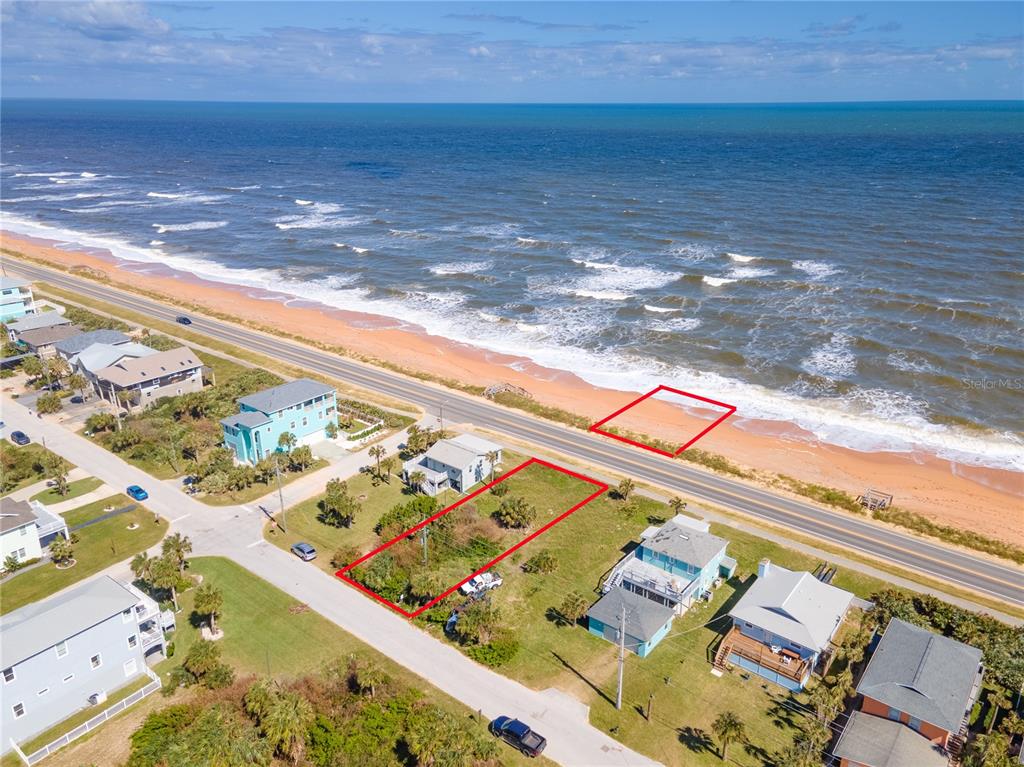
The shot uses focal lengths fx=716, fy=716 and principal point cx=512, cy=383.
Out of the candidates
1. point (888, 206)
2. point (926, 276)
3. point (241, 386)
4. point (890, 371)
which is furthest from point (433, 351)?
point (888, 206)

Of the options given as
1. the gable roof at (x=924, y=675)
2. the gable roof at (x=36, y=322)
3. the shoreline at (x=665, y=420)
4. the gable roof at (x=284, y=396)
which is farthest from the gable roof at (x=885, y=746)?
the gable roof at (x=36, y=322)

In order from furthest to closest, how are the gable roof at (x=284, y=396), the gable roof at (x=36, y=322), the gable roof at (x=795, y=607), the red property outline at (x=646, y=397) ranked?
1. the gable roof at (x=36, y=322)
2. the red property outline at (x=646, y=397)
3. the gable roof at (x=284, y=396)
4. the gable roof at (x=795, y=607)

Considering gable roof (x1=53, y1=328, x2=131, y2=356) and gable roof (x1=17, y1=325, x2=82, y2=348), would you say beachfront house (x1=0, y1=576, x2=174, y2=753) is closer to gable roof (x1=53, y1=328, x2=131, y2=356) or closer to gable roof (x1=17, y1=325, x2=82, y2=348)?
gable roof (x1=53, y1=328, x2=131, y2=356)

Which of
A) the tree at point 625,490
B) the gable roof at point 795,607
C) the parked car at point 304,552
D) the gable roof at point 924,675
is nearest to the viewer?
the gable roof at point 924,675

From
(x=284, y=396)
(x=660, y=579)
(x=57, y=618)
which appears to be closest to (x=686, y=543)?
(x=660, y=579)

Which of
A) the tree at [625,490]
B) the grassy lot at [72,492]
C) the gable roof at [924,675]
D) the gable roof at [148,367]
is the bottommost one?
the grassy lot at [72,492]

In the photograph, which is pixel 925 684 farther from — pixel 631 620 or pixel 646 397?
pixel 646 397

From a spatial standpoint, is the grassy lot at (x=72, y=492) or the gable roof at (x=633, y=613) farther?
the grassy lot at (x=72, y=492)

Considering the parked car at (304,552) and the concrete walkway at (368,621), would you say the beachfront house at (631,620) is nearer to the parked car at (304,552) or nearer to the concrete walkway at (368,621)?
the concrete walkway at (368,621)
